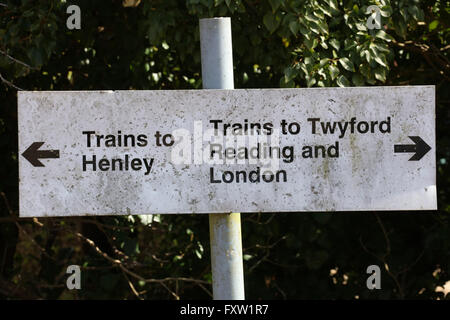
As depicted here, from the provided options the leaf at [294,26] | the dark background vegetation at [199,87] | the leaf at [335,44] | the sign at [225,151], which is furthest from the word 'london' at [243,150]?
the leaf at [335,44]

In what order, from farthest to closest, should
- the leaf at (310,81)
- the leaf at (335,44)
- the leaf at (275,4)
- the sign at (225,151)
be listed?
the leaf at (335,44)
the leaf at (310,81)
the leaf at (275,4)
the sign at (225,151)

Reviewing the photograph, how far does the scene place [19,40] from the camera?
3123 millimetres

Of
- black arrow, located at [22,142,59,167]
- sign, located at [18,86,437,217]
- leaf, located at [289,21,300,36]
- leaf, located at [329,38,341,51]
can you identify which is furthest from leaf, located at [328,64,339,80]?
black arrow, located at [22,142,59,167]

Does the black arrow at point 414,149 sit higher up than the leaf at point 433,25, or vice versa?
the leaf at point 433,25

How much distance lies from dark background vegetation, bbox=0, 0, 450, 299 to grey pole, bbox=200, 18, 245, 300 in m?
1.05

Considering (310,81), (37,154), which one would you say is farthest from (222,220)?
(310,81)

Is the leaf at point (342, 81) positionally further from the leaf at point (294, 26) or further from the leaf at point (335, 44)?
the leaf at point (294, 26)

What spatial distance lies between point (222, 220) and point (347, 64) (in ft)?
4.33

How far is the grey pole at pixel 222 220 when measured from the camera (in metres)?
1.94

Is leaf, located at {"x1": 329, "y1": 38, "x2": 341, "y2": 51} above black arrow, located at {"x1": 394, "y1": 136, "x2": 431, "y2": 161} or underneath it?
above

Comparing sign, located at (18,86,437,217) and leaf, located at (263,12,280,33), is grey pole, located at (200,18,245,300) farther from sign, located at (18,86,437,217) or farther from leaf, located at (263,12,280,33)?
leaf, located at (263,12,280,33)

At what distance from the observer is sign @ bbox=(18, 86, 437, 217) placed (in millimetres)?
1880

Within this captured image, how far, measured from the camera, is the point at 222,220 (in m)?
1.94

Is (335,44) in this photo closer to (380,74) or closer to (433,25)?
(380,74)
